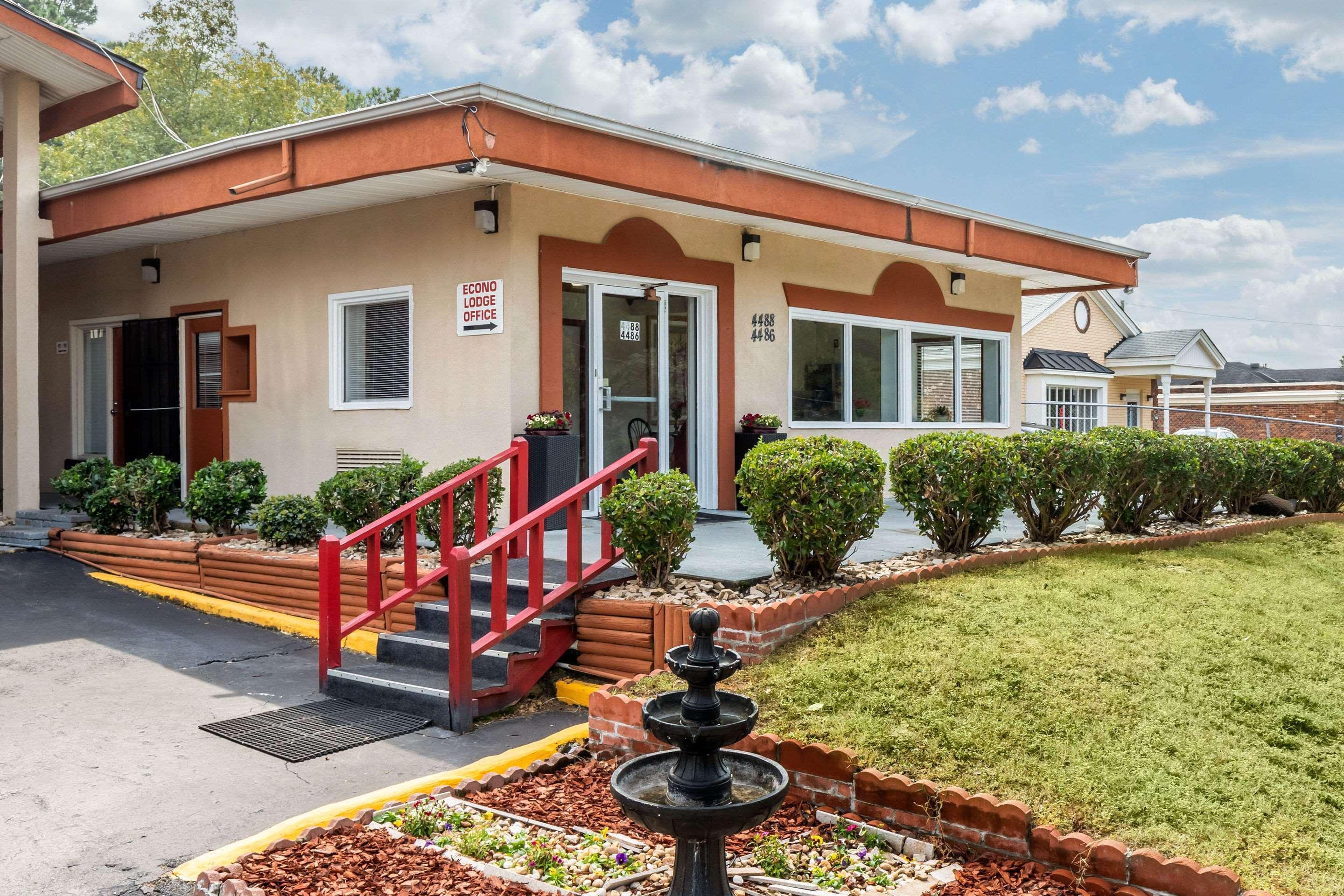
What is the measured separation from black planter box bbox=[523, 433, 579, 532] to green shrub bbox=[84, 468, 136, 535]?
4048 mm

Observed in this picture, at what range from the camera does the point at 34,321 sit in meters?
10.5

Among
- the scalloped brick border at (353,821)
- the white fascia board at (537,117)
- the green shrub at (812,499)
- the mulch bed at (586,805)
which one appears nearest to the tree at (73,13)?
the white fascia board at (537,117)

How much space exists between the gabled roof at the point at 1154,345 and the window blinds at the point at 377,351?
26.0m

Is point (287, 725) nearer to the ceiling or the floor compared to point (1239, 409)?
nearer to the floor

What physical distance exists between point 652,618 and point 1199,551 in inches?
182

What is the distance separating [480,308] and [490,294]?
160mm

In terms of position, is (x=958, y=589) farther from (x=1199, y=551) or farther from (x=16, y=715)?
(x=16, y=715)

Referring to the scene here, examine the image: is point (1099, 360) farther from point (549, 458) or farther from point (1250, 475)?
point (549, 458)

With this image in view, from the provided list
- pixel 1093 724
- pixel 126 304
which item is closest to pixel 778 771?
pixel 1093 724

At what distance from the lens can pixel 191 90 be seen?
106ft

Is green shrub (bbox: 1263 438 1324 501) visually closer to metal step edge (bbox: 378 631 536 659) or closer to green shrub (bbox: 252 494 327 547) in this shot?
metal step edge (bbox: 378 631 536 659)

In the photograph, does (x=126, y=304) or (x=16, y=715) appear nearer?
(x=16, y=715)

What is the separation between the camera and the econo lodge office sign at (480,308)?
8.38 m

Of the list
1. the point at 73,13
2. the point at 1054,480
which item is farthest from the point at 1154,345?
the point at 73,13
